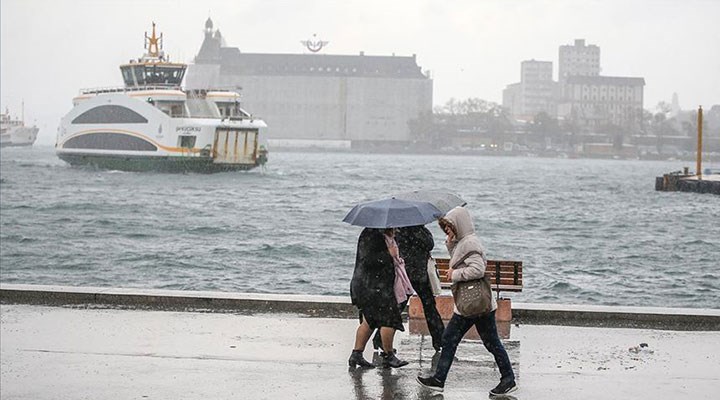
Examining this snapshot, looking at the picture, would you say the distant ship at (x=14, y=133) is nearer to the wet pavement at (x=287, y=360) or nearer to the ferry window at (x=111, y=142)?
the ferry window at (x=111, y=142)

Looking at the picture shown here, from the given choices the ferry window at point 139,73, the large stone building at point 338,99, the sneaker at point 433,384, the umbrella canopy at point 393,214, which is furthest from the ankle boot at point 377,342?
the large stone building at point 338,99

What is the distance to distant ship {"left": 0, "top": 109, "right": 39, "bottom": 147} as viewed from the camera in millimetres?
173250

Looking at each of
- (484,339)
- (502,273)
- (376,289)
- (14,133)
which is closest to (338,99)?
(14,133)

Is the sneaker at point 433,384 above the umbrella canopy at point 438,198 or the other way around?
the other way around

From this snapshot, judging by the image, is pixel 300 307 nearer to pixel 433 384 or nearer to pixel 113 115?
pixel 433 384

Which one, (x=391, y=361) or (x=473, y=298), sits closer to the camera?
(x=473, y=298)

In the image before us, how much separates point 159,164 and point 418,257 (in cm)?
6475

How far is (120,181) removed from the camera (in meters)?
66.6

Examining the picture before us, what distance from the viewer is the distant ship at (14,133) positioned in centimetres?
17325

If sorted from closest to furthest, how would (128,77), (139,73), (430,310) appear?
(430,310) → (139,73) → (128,77)

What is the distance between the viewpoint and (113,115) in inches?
2916

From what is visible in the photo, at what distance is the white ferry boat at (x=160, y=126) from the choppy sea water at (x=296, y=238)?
14.3 feet

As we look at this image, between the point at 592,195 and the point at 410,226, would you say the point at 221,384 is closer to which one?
the point at 410,226

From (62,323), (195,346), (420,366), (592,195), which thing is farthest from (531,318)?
(592,195)
